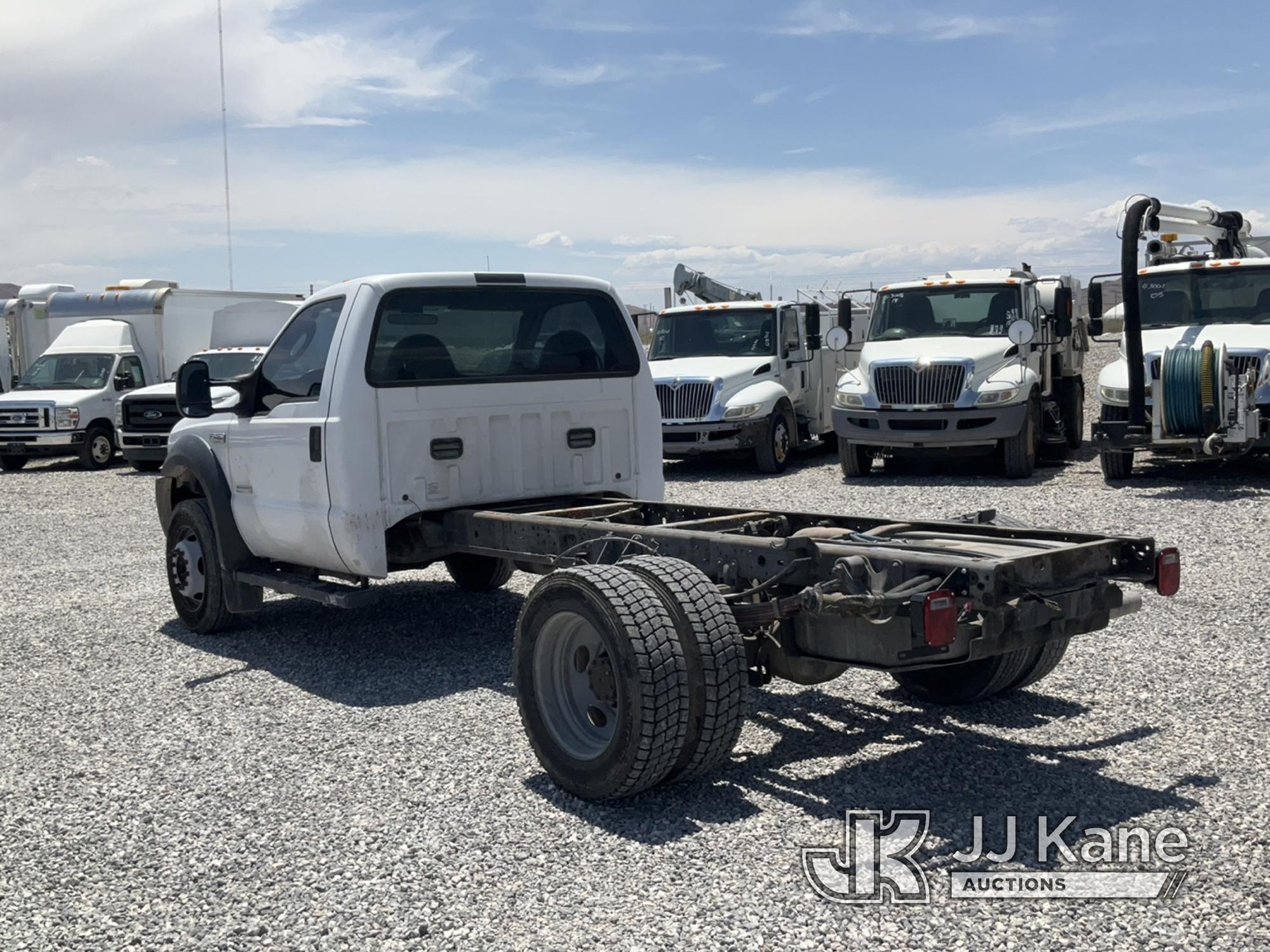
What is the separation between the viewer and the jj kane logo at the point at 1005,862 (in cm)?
379

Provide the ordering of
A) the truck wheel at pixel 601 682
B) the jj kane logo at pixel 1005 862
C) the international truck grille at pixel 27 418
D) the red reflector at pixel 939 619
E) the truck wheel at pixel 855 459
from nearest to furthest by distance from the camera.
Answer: the jj kane logo at pixel 1005 862, the red reflector at pixel 939 619, the truck wheel at pixel 601 682, the truck wheel at pixel 855 459, the international truck grille at pixel 27 418

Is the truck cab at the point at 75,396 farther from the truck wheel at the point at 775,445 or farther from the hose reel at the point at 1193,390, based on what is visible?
the hose reel at the point at 1193,390

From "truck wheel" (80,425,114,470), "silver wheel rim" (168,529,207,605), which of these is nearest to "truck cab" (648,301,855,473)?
"silver wheel rim" (168,529,207,605)

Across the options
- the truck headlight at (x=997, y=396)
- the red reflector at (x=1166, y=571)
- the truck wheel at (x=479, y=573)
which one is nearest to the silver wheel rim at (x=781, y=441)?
the truck headlight at (x=997, y=396)

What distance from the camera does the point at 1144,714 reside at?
551cm

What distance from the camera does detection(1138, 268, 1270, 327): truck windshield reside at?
14.5 meters

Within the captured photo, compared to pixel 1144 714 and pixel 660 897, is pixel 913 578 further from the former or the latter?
pixel 1144 714

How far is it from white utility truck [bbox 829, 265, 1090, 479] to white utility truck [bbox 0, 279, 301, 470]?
1082 cm

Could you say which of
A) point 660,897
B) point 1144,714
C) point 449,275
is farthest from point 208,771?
point 1144,714

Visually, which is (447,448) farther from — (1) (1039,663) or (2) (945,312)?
(2) (945,312)

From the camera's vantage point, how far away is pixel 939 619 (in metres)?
4.03

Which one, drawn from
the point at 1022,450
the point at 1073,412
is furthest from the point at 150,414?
the point at 1073,412

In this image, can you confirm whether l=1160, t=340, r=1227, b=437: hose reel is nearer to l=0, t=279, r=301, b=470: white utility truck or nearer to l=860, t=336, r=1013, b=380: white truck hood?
l=860, t=336, r=1013, b=380: white truck hood

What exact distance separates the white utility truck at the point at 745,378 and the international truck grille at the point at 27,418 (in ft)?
33.4
